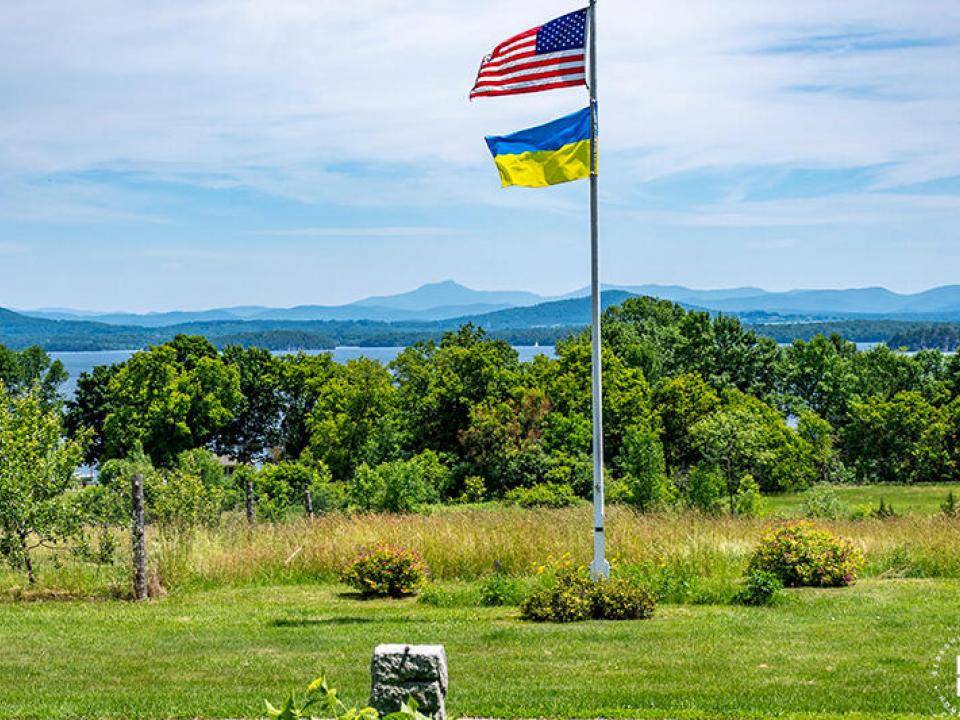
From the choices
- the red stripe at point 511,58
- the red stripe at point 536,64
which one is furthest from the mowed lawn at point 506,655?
the red stripe at point 511,58

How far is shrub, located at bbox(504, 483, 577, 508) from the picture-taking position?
36000 millimetres

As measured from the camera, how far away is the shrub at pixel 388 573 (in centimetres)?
1566

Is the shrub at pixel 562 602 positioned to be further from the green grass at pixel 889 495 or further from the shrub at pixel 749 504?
the green grass at pixel 889 495

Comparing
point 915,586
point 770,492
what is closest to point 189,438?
point 770,492

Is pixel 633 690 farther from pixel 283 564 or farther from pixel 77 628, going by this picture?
pixel 283 564

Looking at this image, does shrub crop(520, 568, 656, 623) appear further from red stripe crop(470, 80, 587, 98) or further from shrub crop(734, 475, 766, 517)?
shrub crop(734, 475, 766, 517)

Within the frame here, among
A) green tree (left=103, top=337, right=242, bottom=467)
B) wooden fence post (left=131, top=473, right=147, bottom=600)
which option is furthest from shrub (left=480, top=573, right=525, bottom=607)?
green tree (left=103, top=337, right=242, bottom=467)

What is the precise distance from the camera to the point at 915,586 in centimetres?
1522

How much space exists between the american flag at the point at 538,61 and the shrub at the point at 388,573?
658cm

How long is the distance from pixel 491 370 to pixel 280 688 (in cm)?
3436

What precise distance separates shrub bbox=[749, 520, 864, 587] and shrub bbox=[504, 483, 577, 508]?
64.9 ft

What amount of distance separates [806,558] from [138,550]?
31.3 ft

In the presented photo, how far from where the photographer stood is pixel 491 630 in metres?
12.4

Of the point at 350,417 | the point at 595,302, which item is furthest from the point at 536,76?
the point at 350,417
